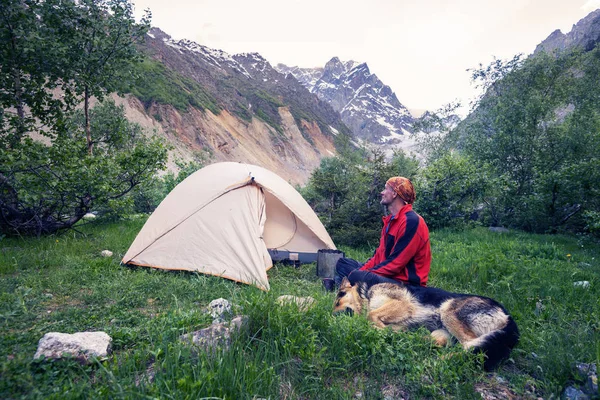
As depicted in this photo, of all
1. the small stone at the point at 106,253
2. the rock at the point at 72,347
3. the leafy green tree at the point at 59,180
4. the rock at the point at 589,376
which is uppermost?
the leafy green tree at the point at 59,180

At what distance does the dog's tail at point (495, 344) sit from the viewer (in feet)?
7.94

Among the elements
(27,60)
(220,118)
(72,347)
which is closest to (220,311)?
(72,347)

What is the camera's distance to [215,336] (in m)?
2.28

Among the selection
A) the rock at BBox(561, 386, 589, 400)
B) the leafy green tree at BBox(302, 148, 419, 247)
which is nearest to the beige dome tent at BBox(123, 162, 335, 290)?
the leafy green tree at BBox(302, 148, 419, 247)

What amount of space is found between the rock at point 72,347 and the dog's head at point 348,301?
6.57 ft

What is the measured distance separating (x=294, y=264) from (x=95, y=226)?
A: 5375 millimetres

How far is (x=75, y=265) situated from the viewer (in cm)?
470

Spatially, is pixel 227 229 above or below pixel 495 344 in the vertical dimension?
above

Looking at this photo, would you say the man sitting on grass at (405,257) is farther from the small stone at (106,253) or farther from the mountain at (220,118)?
the mountain at (220,118)

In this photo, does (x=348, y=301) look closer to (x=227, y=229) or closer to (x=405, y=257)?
(x=405, y=257)

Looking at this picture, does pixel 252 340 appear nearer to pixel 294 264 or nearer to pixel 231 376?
pixel 231 376

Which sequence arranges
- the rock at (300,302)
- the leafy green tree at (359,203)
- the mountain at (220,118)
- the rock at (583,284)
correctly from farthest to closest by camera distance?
the mountain at (220,118)
the leafy green tree at (359,203)
the rock at (583,284)
the rock at (300,302)

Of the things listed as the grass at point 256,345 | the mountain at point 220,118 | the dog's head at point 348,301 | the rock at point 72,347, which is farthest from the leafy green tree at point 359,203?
the mountain at point 220,118

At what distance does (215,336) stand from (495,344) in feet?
7.02
